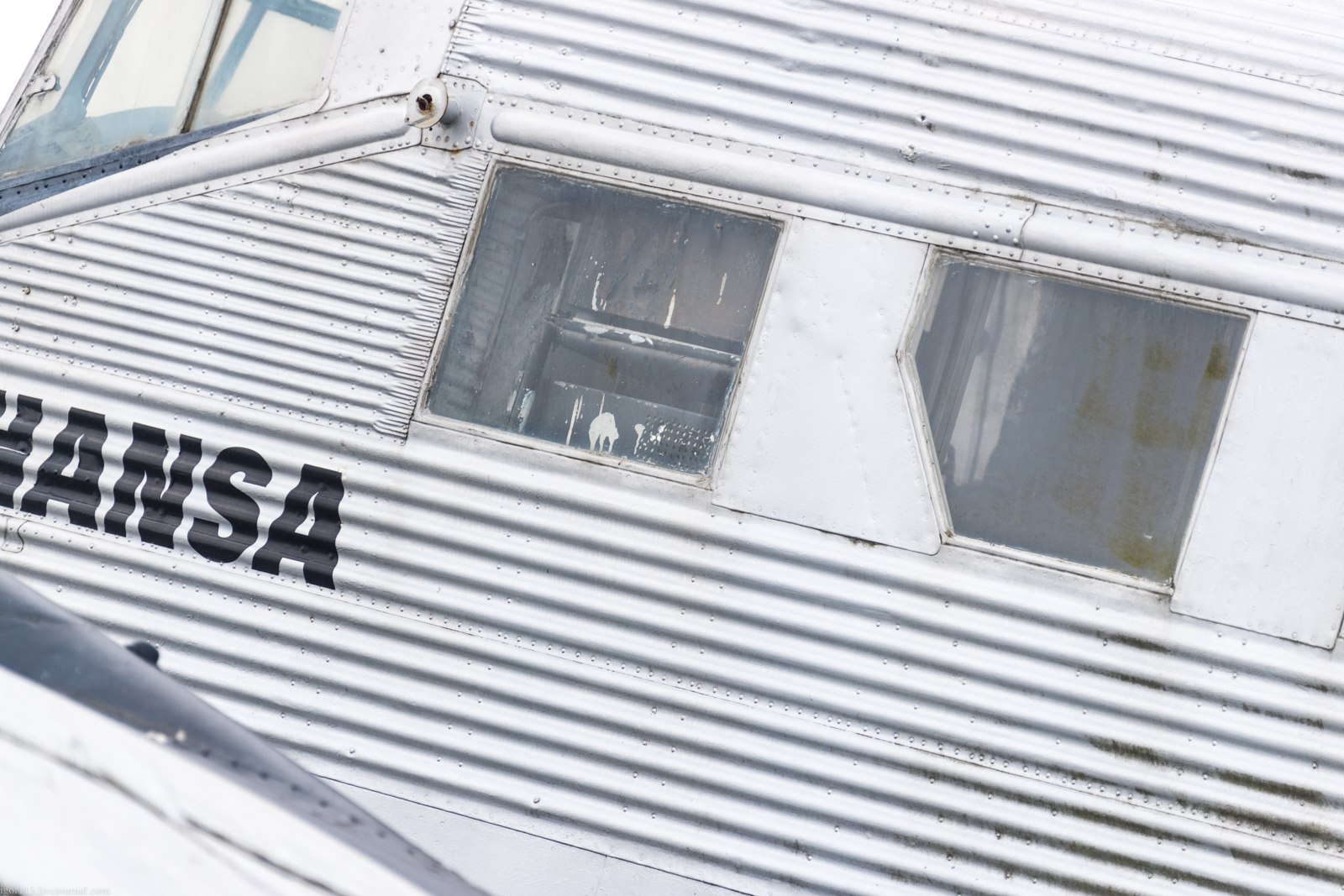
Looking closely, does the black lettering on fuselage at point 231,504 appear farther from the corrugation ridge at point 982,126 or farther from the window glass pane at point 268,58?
the corrugation ridge at point 982,126

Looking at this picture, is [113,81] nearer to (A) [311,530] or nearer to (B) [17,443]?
(B) [17,443]

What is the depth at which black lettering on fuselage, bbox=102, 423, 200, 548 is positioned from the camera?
2.70 metres

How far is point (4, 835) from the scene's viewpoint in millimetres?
1345

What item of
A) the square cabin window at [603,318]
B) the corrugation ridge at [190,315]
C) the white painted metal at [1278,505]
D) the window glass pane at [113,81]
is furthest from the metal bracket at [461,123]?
the white painted metal at [1278,505]

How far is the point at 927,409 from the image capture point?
8.27ft

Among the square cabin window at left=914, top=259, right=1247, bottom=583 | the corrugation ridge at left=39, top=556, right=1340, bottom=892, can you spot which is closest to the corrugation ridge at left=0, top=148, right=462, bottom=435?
the corrugation ridge at left=39, top=556, right=1340, bottom=892

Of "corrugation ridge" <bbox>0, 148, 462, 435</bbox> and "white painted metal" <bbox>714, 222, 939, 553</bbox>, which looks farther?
"corrugation ridge" <bbox>0, 148, 462, 435</bbox>

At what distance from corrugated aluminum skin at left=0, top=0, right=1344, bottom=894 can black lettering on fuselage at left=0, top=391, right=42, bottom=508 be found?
0.25 feet

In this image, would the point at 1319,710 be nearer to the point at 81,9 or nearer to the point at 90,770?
the point at 90,770

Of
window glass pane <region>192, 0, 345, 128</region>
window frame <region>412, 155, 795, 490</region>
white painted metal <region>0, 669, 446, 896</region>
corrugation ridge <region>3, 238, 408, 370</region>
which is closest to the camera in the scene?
white painted metal <region>0, 669, 446, 896</region>

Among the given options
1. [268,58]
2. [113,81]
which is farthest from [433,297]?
[113,81]

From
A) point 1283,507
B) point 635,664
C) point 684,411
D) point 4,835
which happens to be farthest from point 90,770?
point 1283,507

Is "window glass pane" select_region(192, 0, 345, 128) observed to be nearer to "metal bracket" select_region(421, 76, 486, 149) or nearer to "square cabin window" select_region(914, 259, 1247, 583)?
"metal bracket" select_region(421, 76, 486, 149)

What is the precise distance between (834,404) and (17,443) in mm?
2423
